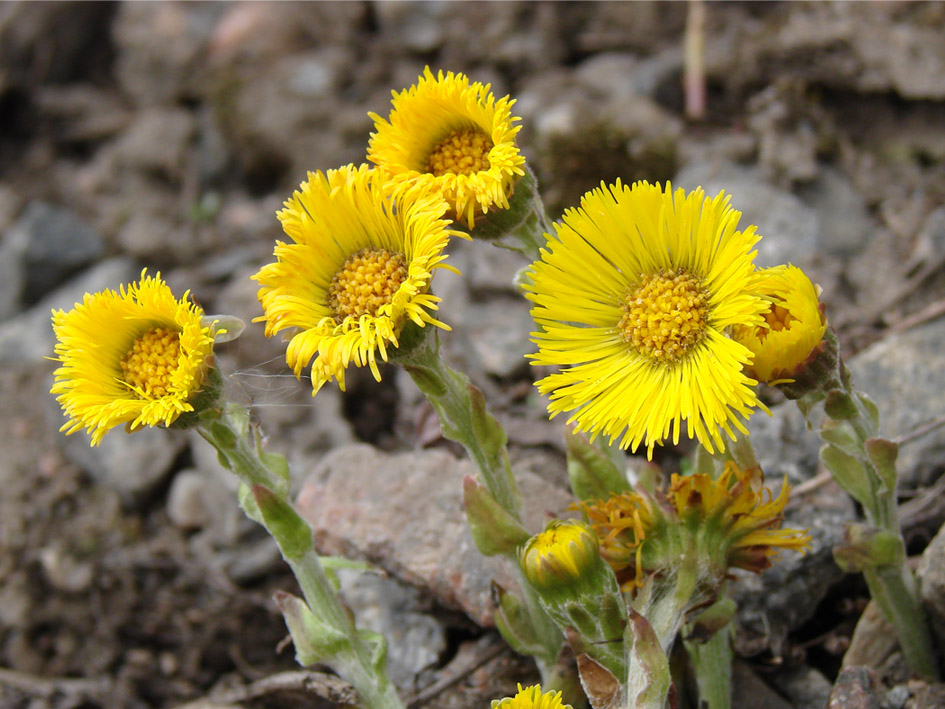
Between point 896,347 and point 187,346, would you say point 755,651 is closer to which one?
point 896,347

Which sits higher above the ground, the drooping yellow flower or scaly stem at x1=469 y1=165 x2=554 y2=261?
scaly stem at x1=469 y1=165 x2=554 y2=261

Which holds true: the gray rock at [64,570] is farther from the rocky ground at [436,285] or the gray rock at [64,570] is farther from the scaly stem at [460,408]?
the scaly stem at [460,408]

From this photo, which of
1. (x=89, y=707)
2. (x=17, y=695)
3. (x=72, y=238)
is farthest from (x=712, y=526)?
(x=72, y=238)

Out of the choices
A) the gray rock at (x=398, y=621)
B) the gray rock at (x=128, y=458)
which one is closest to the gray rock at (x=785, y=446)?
the gray rock at (x=398, y=621)

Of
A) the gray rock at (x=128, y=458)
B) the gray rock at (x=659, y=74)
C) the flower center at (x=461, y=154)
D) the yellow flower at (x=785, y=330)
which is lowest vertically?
the yellow flower at (x=785, y=330)

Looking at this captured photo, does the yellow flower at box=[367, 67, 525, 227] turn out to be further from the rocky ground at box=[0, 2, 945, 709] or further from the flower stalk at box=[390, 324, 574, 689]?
the rocky ground at box=[0, 2, 945, 709]

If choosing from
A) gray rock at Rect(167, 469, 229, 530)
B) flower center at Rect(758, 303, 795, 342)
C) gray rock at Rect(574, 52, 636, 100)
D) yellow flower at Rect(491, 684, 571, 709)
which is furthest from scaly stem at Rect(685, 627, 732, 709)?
gray rock at Rect(574, 52, 636, 100)
